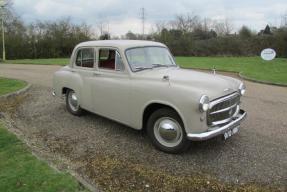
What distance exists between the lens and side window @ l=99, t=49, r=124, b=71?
20.7 feet

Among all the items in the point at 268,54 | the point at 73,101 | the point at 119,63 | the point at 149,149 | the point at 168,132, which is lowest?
the point at 149,149

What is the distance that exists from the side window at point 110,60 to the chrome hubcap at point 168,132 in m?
1.32

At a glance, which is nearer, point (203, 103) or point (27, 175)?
point (27, 175)

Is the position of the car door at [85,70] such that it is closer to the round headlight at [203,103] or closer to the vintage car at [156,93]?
the vintage car at [156,93]

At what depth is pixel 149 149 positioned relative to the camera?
578 centimetres

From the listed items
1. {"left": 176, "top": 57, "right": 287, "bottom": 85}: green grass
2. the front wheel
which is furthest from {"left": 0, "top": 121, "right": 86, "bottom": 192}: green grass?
{"left": 176, "top": 57, "right": 287, "bottom": 85}: green grass

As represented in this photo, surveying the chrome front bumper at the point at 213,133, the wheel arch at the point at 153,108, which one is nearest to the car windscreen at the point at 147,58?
the wheel arch at the point at 153,108

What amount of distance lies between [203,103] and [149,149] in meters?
1.40

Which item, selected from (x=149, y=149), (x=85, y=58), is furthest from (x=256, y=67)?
(x=149, y=149)

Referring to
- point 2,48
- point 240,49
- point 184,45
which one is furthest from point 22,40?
point 240,49

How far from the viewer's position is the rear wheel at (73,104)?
7.79 metres

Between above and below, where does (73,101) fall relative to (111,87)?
below

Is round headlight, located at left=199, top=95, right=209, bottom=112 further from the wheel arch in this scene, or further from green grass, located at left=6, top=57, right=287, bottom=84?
green grass, located at left=6, top=57, right=287, bottom=84

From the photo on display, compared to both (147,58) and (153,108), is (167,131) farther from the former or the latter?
(147,58)
